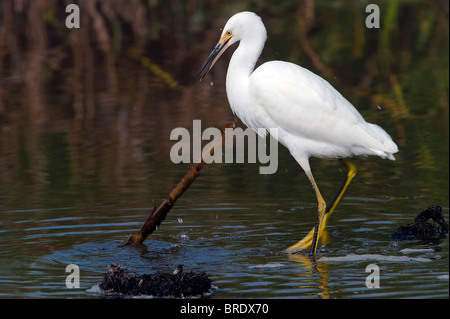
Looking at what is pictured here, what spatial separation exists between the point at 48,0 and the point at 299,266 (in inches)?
484

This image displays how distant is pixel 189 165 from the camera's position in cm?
1049

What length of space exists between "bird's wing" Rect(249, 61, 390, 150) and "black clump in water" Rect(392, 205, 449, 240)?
2.40ft

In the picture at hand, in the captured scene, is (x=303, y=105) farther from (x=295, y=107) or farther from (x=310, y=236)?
(x=310, y=236)

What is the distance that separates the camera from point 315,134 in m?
7.63

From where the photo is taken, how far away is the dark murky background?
6.88 meters

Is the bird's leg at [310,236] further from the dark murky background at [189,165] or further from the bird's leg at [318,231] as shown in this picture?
the dark murky background at [189,165]

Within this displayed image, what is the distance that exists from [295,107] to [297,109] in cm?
2

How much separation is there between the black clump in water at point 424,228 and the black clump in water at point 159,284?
2058mm

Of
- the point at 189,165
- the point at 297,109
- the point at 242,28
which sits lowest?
the point at 189,165

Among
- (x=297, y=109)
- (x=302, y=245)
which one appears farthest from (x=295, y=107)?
(x=302, y=245)

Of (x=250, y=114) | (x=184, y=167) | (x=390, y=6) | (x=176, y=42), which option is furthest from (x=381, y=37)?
(x=250, y=114)

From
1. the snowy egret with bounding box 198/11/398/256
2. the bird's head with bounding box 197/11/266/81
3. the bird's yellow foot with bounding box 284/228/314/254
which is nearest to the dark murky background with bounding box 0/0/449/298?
the bird's yellow foot with bounding box 284/228/314/254

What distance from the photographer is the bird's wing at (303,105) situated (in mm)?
7570

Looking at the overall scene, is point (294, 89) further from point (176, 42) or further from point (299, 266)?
point (176, 42)
